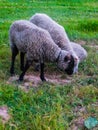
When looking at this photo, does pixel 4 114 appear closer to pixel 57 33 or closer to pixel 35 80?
pixel 35 80

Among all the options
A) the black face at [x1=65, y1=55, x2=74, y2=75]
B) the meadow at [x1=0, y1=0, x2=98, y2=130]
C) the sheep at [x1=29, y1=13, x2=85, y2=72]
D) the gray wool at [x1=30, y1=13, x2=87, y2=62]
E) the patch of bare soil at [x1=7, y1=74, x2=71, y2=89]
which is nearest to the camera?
the meadow at [x1=0, y1=0, x2=98, y2=130]

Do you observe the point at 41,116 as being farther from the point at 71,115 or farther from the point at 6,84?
the point at 6,84

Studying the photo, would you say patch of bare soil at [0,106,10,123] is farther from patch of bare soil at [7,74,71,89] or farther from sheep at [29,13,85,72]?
sheep at [29,13,85,72]

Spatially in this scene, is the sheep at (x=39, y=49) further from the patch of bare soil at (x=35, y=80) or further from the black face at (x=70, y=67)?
the patch of bare soil at (x=35, y=80)

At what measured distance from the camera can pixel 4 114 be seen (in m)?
5.68

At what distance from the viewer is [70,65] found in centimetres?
730

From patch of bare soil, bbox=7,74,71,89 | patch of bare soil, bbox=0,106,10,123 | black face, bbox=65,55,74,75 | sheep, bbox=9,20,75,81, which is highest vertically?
sheep, bbox=9,20,75,81

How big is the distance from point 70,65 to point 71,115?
1637mm

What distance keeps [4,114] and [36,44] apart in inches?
72.4

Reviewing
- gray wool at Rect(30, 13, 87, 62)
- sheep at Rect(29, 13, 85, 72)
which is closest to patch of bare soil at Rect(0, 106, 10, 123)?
sheep at Rect(29, 13, 85, 72)

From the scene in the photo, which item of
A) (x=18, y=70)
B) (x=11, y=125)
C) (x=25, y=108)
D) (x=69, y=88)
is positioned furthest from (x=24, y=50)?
(x=11, y=125)

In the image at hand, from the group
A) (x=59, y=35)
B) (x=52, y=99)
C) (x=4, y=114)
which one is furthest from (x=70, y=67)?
(x=4, y=114)

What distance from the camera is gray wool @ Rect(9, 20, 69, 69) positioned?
7.13 m

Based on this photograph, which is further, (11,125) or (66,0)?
(66,0)
